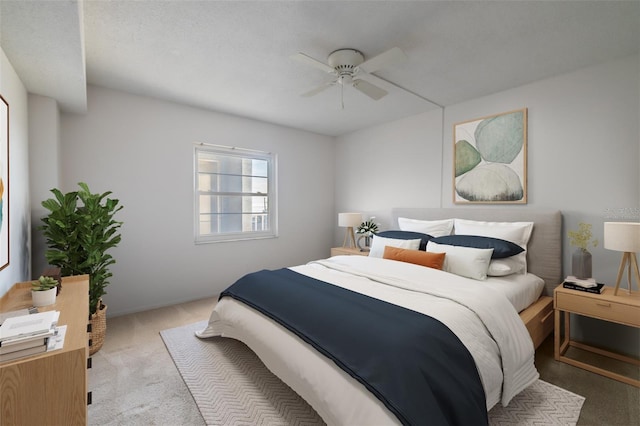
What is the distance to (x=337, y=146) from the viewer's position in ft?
17.1

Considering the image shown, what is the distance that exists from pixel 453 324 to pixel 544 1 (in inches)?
82.0

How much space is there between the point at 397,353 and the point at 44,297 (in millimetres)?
2039

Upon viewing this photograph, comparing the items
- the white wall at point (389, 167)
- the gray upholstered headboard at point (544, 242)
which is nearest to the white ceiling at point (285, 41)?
the white wall at point (389, 167)

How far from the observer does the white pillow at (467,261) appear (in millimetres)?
2572

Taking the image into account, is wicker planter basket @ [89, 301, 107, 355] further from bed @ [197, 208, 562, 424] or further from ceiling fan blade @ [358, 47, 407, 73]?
ceiling fan blade @ [358, 47, 407, 73]

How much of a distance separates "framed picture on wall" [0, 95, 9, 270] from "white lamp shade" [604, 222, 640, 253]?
4119 mm

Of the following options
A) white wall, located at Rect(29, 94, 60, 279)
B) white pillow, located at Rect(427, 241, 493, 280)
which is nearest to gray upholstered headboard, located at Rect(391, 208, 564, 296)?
white pillow, located at Rect(427, 241, 493, 280)

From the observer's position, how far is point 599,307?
85.6 inches

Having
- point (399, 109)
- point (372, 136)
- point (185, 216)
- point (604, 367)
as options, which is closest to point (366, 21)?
point (399, 109)

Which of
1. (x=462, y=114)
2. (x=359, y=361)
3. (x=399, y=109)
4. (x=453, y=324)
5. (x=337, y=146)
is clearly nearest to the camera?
(x=359, y=361)

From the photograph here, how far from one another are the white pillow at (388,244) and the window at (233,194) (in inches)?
69.1

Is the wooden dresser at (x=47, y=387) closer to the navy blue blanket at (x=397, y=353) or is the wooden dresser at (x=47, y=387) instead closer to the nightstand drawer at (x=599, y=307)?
the navy blue blanket at (x=397, y=353)

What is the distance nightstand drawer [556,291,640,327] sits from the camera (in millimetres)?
2041

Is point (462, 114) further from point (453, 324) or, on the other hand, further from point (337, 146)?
point (453, 324)
